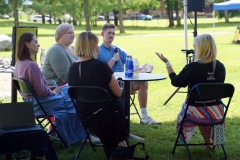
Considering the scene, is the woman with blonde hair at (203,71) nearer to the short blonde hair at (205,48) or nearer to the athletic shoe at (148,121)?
the short blonde hair at (205,48)

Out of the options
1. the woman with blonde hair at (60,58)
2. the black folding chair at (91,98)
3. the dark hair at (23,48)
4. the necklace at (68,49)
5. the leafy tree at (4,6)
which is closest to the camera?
the black folding chair at (91,98)

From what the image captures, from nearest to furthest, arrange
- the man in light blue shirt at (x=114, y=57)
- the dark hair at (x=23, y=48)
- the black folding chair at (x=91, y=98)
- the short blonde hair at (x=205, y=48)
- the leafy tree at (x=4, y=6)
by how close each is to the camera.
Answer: the black folding chair at (x=91, y=98) → the short blonde hair at (x=205, y=48) → the dark hair at (x=23, y=48) → the man in light blue shirt at (x=114, y=57) → the leafy tree at (x=4, y=6)

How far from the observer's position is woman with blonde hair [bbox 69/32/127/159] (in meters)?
4.54

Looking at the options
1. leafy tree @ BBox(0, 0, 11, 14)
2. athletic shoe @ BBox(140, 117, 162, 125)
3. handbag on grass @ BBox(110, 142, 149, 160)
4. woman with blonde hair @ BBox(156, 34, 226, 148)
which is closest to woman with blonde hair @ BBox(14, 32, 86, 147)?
handbag on grass @ BBox(110, 142, 149, 160)

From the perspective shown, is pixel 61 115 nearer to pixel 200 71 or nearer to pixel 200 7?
pixel 200 71

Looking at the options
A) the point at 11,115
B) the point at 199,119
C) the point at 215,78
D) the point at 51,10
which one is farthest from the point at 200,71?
the point at 51,10

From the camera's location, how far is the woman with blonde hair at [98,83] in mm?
4539

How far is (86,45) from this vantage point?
15.1ft

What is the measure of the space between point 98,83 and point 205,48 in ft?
3.57

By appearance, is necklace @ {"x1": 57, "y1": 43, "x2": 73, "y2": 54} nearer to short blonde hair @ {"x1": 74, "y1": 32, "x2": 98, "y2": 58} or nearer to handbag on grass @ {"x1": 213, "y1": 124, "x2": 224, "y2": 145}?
short blonde hair @ {"x1": 74, "y1": 32, "x2": 98, "y2": 58}

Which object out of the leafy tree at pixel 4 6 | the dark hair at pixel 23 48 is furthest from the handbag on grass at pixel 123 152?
the leafy tree at pixel 4 6

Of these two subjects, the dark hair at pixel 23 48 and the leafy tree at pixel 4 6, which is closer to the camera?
the dark hair at pixel 23 48

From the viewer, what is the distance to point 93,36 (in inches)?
181

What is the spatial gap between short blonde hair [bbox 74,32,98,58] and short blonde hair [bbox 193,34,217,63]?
→ 39.1 inches
